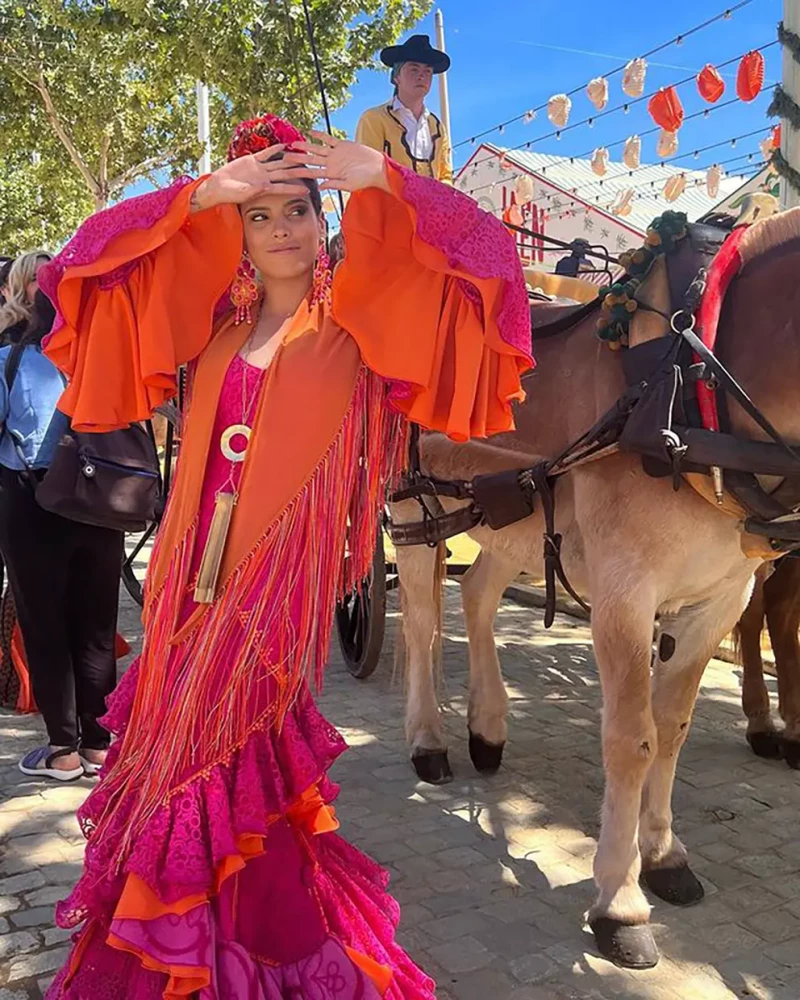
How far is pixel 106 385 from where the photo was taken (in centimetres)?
202

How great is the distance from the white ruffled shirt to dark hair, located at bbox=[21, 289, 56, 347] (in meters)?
1.77

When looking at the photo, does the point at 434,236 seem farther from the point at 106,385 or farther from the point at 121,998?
the point at 121,998

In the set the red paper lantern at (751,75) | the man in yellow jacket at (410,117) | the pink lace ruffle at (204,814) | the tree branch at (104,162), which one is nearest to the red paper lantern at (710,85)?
the red paper lantern at (751,75)

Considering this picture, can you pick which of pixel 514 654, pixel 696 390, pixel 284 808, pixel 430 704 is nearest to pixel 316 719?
pixel 284 808

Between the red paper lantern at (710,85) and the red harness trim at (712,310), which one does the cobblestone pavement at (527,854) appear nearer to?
the red harness trim at (712,310)

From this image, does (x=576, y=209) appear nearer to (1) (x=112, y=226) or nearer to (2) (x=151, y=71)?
(2) (x=151, y=71)

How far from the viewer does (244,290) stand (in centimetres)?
209

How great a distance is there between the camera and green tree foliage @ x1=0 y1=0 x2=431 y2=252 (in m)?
9.12

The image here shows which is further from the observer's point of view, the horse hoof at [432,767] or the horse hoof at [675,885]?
the horse hoof at [432,767]

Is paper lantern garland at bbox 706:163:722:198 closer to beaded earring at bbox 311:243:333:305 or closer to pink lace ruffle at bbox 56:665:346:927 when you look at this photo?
beaded earring at bbox 311:243:333:305

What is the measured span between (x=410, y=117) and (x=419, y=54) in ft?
1.07

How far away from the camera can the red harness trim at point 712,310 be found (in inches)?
98.0

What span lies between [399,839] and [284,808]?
59.1 inches

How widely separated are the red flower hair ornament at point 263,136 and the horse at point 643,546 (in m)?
1.18
